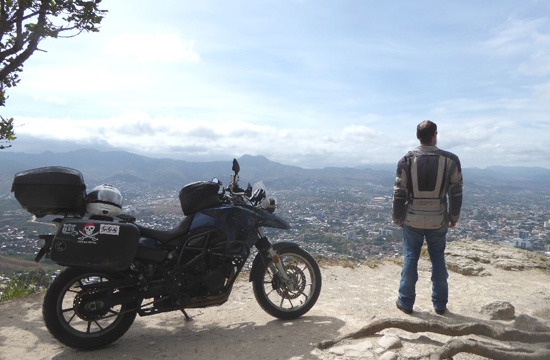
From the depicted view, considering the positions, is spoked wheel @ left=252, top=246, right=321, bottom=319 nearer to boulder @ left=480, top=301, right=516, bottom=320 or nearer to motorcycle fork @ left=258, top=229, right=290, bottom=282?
motorcycle fork @ left=258, top=229, right=290, bottom=282

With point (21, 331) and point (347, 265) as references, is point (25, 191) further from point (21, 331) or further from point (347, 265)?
point (347, 265)

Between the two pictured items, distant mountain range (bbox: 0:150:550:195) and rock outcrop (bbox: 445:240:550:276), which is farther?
distant mountain range (bbox: 0:150:550:195)

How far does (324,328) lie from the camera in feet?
14.3

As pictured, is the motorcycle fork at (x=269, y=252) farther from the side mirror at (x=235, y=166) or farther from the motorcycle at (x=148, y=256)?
the side mirror at (x=235, y=166)

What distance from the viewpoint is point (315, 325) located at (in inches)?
175

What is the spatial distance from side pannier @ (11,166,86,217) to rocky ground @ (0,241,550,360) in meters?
1.52

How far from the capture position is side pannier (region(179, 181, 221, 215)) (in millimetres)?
4168


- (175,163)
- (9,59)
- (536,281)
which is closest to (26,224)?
(9,59)

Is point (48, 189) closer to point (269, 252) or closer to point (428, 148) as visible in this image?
point (269, 252)

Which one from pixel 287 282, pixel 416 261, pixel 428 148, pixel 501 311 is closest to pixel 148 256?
pixel 287 282

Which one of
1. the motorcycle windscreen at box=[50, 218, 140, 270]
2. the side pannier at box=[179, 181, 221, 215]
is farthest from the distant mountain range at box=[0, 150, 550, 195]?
the motorcycle windscreen at box=[50, 218, 140, 270]

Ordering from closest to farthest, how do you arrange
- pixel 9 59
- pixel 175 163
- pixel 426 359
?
1. pixel 426 359
2. pixel 9 59
3. pixel 175 163

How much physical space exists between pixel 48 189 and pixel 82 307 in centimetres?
124

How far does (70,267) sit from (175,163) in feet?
390
